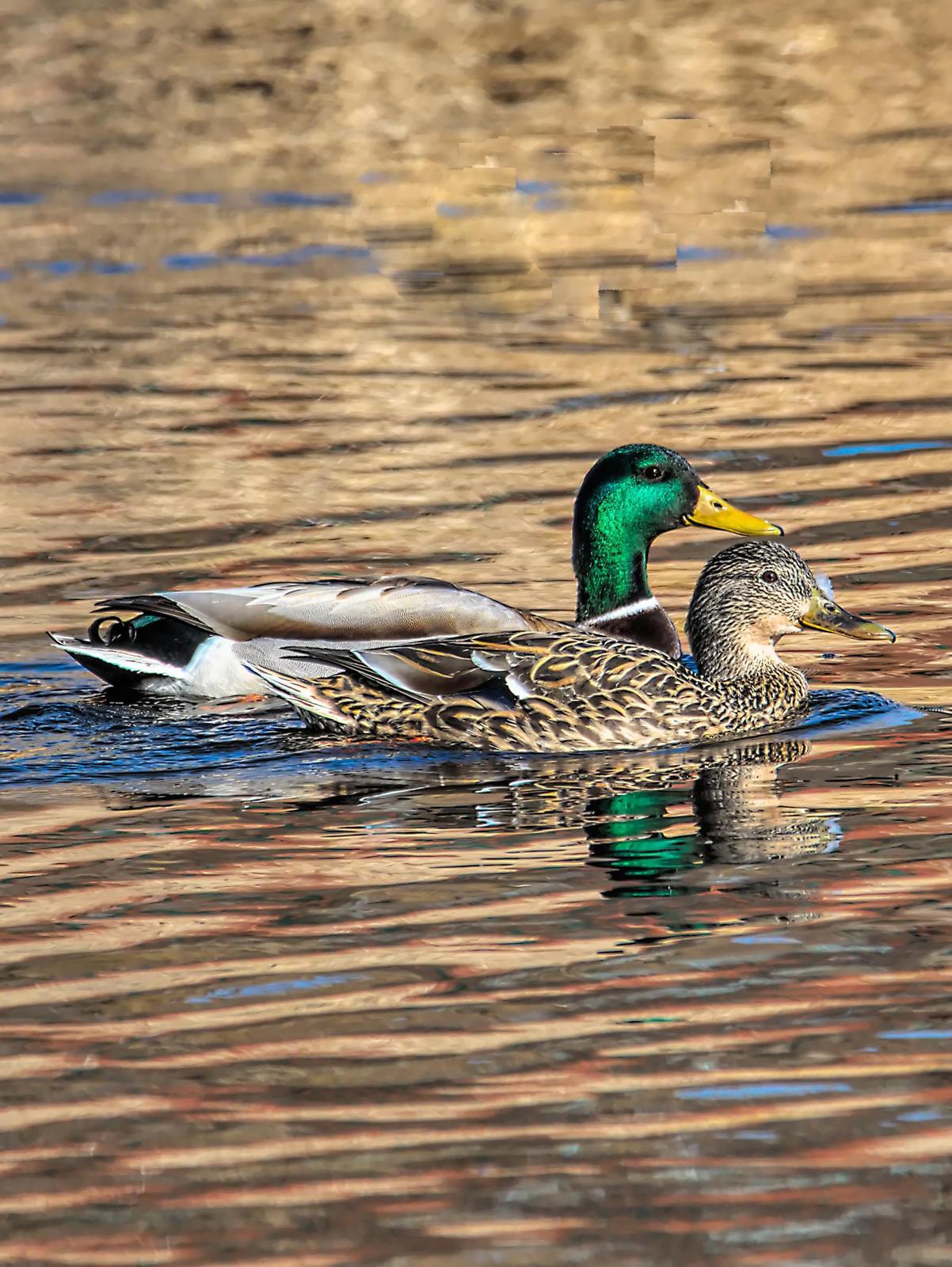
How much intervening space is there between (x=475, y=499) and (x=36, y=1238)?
798 centimetres

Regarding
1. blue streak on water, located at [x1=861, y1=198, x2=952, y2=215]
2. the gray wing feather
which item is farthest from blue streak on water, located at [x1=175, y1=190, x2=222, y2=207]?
the gray wing feather

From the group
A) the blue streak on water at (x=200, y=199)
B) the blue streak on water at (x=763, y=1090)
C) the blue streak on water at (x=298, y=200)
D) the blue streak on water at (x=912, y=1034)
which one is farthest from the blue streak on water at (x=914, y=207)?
the blue streak on water at (x=763, y=1090)

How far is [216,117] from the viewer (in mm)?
25250

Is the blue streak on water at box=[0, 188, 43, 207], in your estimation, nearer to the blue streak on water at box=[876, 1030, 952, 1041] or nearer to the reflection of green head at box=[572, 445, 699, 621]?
the reflection of green head at box=[572, 445, 699, 621]

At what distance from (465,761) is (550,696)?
1.22 feet

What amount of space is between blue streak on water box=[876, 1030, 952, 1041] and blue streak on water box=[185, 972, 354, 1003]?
4.26 feet

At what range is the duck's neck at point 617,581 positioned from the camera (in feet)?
31.4

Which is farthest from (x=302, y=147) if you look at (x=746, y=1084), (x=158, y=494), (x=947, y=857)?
(x=746, y=1084)

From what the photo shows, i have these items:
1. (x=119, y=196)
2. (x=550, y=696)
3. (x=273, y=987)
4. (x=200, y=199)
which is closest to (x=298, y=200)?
(x=200, y=199)

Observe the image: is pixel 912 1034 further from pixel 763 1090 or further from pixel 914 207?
pixel 914 207

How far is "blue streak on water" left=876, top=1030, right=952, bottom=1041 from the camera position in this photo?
18.0 ft

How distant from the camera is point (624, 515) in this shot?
954cm

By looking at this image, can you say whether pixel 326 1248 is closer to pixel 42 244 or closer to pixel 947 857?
pixel 947 857

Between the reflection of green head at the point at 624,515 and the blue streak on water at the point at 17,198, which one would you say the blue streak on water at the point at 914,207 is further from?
the reflection of green head at the point at 624,515
